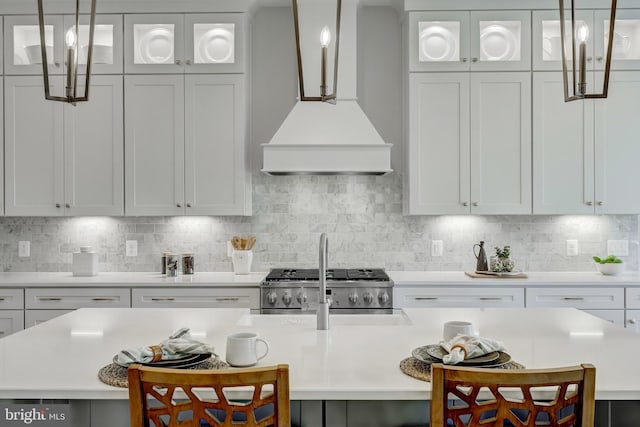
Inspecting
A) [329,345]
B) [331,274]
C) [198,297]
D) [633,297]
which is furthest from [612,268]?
[198,297]

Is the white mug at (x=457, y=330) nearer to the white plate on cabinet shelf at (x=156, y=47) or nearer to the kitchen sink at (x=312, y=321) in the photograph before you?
the kitchen sink at (x=312, y=321)

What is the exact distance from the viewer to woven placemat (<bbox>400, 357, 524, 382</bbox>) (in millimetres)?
1447

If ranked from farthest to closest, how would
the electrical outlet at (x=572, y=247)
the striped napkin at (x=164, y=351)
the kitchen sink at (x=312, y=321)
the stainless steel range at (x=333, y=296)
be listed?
the electrical outlet at (x=572, y=247) < the stainless steel range at (x=333, y=296) < the kitchen sink at (x=312, y=321) < the striped napkin at (x=164, y=351)

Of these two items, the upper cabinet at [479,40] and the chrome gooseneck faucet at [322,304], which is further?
the upper cabinet at [479,40]

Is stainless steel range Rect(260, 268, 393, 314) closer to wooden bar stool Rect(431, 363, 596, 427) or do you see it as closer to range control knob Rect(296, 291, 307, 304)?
range control knob Rect(296, 291, 307, 304)

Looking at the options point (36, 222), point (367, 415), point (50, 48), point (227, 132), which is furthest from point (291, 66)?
point (367, 415)

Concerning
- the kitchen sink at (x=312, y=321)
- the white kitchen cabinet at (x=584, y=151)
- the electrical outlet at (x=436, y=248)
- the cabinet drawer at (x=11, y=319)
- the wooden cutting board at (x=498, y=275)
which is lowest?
the cabinet drawer at (x=11, y=319)

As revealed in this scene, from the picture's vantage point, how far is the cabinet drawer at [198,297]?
3543 millimetres

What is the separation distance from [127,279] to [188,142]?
1080mm

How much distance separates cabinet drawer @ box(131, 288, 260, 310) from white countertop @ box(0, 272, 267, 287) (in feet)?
0.16

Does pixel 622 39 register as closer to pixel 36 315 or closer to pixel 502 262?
pixel 502 262

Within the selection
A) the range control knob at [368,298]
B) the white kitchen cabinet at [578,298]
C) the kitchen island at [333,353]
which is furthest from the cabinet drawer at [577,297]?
the kitchen island at [333,353]

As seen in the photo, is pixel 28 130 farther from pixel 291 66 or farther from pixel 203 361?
pixel 203 361

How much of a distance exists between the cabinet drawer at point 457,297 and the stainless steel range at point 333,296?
12cm
